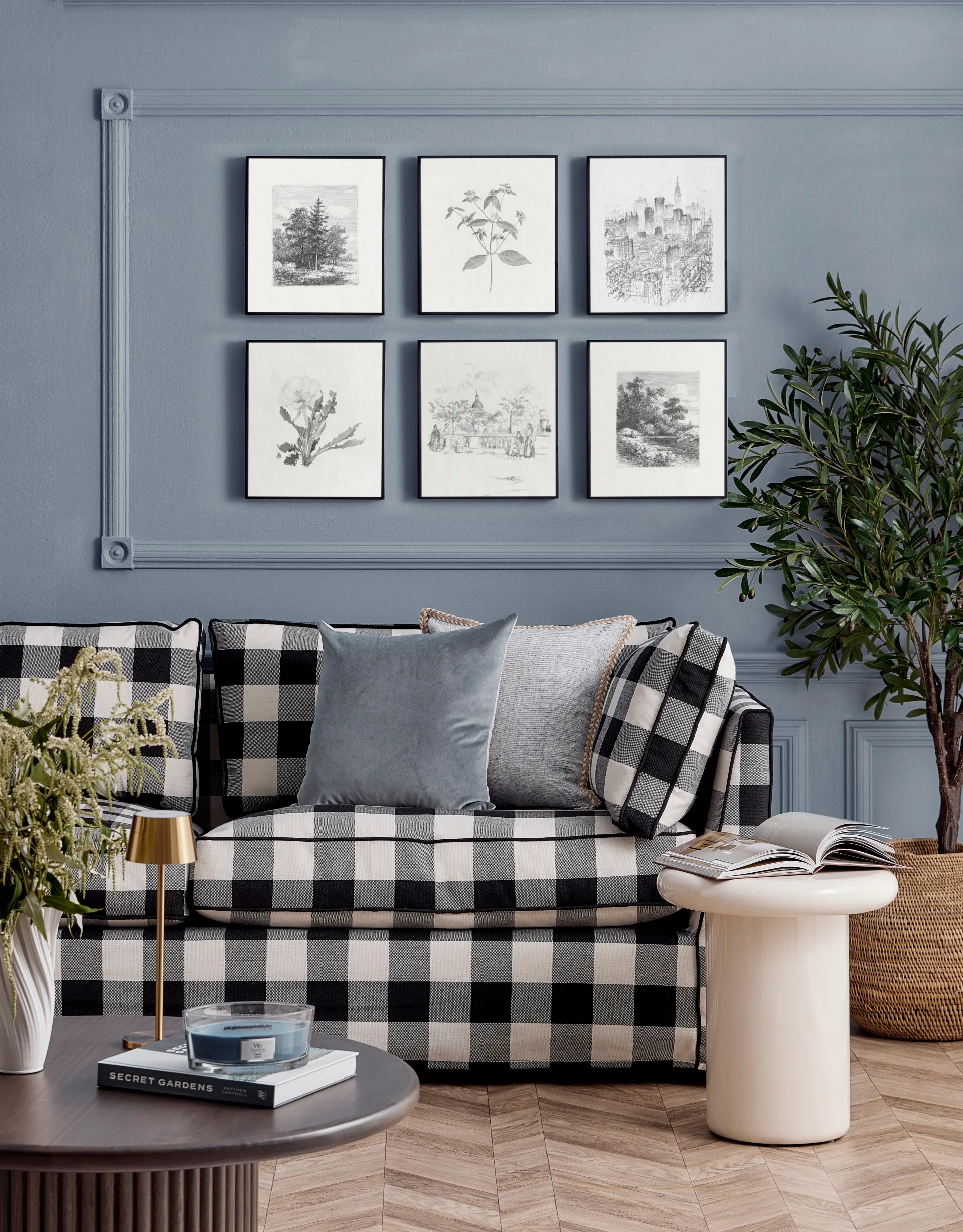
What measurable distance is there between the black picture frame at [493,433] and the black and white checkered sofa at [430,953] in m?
1.27

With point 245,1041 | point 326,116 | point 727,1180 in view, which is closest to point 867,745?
point 727,1180

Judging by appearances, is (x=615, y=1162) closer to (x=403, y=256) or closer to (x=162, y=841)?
(x=162, y=841)

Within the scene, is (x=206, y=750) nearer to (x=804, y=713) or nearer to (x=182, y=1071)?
(x=804, y=713)

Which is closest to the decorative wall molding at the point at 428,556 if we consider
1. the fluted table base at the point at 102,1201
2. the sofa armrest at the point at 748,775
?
the sofa armrest at the point at 748,775

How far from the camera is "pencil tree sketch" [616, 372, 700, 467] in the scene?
11.2ft

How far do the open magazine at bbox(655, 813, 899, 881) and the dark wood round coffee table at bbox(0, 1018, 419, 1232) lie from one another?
849 mm

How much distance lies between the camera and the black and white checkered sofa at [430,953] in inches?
93.0

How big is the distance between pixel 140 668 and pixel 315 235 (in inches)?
51.9

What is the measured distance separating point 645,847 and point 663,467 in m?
1.33

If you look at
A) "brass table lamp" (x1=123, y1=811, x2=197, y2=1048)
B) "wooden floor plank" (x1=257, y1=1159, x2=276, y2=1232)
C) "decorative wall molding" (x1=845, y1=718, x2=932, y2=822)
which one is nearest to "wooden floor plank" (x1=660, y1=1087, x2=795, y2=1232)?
"wooden floor plank" (x1=257, y1=1159, x2=276, y2=1232)

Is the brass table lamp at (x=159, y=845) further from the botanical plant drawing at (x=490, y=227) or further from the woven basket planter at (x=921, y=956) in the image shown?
the botanical plant drawing at (x=490, y=227)

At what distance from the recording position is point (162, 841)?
148 centimetres

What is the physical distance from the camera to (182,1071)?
1.28 metres

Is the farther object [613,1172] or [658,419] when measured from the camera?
[658,419]
